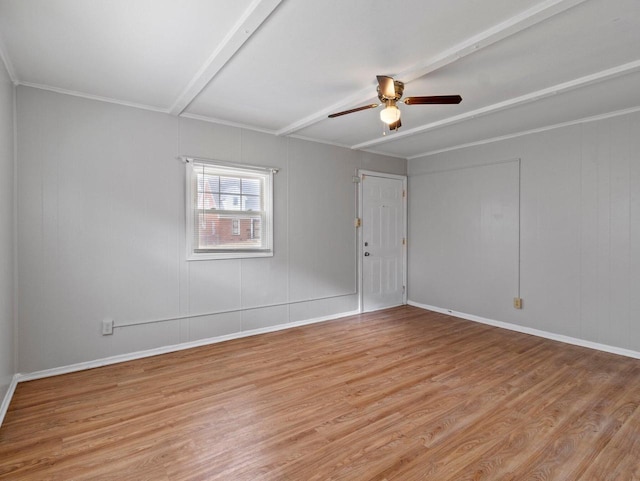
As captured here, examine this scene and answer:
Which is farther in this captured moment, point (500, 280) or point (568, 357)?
point (500, 280)

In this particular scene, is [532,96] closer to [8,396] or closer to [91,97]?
[91,97]

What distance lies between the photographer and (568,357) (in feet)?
10.9

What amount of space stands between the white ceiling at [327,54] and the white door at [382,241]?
→ 1.76 metres

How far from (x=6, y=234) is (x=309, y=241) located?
2983 mm

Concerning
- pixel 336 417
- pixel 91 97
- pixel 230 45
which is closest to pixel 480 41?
pixel 230 45

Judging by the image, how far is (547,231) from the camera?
3922 mm

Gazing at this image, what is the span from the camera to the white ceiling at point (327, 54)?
186cm

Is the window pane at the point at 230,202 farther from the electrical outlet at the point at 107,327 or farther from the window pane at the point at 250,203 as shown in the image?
the electrical outlet at the point at 107,327

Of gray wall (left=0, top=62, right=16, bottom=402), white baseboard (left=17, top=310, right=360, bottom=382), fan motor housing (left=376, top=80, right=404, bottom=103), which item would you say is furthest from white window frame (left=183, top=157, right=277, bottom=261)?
fan motor housing (left=376, top=80, right=404, bottom=103)

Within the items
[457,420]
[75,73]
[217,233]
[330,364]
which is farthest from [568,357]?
[75,73]

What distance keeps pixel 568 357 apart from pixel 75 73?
5141 mm

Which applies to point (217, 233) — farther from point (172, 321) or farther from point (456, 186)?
point (456, 186)

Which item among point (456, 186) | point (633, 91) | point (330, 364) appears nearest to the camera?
point (633, 91)

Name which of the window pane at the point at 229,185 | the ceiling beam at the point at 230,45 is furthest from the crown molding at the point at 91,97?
the window pane at the point at 229,185
